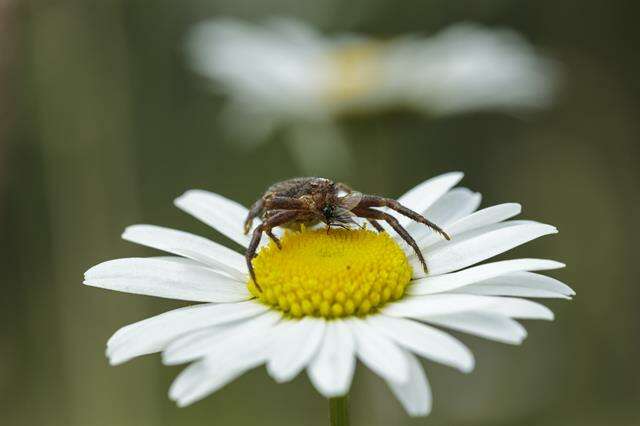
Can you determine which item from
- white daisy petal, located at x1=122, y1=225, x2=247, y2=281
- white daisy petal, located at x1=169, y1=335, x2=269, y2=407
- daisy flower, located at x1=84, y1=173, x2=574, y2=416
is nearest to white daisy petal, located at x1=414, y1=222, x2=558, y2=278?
daisy flower, located at x1=84, y1=173, x2=574, y2=416

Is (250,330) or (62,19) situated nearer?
(250,330)

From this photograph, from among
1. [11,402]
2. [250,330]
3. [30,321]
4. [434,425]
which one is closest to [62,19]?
[30,321]

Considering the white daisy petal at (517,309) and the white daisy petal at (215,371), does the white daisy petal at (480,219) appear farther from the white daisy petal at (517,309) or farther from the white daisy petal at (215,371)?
the white daisy petal at (215,371)

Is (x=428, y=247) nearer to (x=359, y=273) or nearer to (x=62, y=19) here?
(x=359, y=273)

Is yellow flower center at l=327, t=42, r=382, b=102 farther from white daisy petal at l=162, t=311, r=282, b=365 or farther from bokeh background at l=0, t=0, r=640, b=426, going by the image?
white daisy petal at l=162, t=311, r=282, b=365

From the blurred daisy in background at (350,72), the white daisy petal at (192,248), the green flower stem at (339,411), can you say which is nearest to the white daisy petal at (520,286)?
the green flower stem at (339,411)

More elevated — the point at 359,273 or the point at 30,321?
the point at 30,321

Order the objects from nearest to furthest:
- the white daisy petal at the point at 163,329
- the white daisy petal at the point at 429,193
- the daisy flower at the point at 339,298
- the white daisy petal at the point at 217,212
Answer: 1. the daisy flower at the point at 339,298
2. the white daisy petal at the point at 163,329
3. the white daisy petal at the point at 429,193
4. the white daisy petal at the point at 217,212
